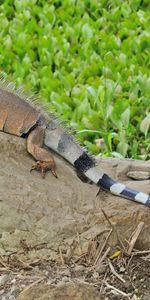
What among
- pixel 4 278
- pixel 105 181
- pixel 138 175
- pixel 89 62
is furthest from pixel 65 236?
pixel 89 62

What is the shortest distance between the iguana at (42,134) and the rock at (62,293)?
1.12 meters

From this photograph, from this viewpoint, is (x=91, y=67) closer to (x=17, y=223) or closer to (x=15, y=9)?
(x=15, y=9)

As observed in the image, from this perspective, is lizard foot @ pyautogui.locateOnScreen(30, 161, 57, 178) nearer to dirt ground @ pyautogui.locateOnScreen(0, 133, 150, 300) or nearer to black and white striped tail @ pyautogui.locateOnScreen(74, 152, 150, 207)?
dirt ground @ pyautogui.locateOnScreen(0, 133, 150, 300)

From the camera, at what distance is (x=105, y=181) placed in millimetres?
5172

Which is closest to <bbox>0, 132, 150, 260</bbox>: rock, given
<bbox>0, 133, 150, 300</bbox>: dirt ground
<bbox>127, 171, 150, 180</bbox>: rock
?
<bbox>0, 133, 150, 300</bbox>: dirt ground

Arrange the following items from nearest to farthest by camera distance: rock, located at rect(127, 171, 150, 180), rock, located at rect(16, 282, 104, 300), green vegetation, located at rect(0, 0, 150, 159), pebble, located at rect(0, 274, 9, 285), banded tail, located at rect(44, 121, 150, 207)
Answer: rock, located at rect(16, 282, 104, 300) < pebble, located at rect(0, 274, 9, 285) < banded tail, located at rect(44, 121, 150, 207) < rock, located at rect(127, 171, 150, 180) < green vegetation, located at rect(0, 0, 150, 159)

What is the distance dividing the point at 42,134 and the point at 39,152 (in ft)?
0.58

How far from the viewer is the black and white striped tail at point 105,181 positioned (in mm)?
5031

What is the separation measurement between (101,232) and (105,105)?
293 centimetres

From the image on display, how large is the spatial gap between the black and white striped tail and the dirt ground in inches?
1.7

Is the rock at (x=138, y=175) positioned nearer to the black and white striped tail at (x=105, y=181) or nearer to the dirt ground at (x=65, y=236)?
the black and white striped tail at (x=105, y=181)

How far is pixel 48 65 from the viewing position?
8562 millimetres

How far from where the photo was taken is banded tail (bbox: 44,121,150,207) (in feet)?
16.8

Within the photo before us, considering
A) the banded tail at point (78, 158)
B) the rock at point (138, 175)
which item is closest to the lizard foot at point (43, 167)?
the banded tail at point (78, 158)
